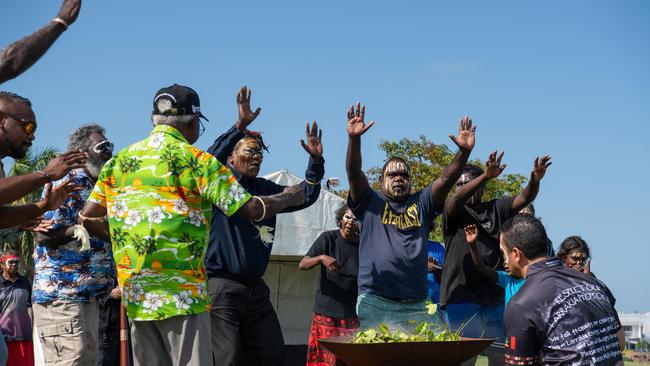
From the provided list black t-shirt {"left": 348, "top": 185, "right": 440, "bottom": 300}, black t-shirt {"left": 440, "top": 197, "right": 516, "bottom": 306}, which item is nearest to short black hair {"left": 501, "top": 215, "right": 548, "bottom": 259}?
black t-shirt {"left": 348, "top": 185, "right": 440, "bottom": 300}

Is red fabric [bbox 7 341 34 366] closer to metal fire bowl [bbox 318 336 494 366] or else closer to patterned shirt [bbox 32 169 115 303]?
patterned shirt [bbox 32 169 115 303]

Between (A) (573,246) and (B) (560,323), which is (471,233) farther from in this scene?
(B) (560,323)

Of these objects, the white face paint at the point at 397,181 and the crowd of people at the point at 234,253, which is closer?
the crowd of people at the point at 234,253

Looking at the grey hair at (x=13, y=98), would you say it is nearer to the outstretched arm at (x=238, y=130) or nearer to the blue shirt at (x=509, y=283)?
the outstretched arm at (x=238, y=130)

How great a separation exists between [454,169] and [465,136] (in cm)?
38

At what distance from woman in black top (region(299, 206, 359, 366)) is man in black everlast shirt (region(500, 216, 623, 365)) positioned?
13.7ft

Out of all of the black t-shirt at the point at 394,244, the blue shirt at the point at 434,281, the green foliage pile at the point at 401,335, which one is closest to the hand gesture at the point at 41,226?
the black t-shirt at the point at 394,244

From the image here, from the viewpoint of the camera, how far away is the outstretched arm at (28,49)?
3.71 meters

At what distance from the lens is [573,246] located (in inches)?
303

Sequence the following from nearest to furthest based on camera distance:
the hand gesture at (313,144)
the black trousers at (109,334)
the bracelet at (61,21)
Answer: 1. the bracelet at (61,21)
2. the hand gesture at (313,144)
3. the black trousers at (109,334)

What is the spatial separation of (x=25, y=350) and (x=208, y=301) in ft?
21.2

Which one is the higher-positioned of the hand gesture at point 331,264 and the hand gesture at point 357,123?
the hand gesture at point 357,123

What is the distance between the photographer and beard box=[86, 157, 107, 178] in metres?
6.46

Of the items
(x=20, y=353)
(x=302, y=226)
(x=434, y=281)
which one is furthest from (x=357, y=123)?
(x=302, y=226)
